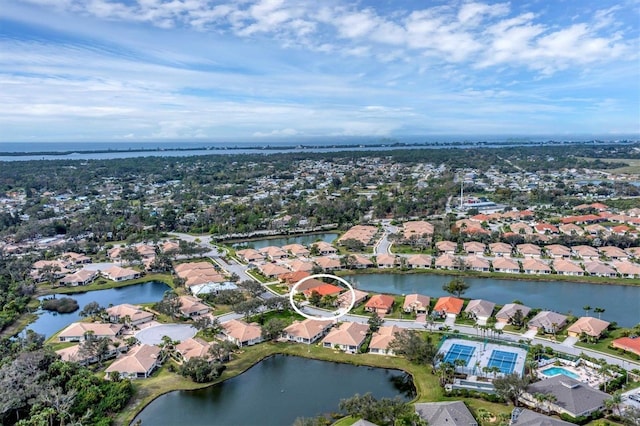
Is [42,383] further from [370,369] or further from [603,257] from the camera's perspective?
[603,257]

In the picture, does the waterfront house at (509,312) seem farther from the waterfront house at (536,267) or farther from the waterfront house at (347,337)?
the waterfront house at (536,267)

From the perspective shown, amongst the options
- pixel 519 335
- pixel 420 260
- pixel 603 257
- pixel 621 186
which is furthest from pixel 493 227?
pixel 621 186

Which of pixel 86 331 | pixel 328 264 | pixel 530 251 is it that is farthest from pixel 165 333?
pixel 530 251

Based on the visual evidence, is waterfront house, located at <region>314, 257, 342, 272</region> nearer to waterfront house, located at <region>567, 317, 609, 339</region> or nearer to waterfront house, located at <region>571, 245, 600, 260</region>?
waterfront house, located at <region>567, 317, 609, 339</region>

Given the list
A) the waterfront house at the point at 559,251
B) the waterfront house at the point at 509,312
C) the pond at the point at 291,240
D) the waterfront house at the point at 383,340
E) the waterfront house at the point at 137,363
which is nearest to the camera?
the waterfront house at the point at 137,363

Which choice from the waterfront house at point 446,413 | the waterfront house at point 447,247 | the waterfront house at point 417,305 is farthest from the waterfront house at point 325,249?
the waterfront house at point 446,413

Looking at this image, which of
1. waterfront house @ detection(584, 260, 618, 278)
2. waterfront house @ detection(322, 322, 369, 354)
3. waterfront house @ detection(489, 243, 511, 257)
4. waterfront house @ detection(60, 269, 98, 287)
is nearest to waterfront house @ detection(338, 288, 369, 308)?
waterfront house @ detection(322, 322, 369, 354)
